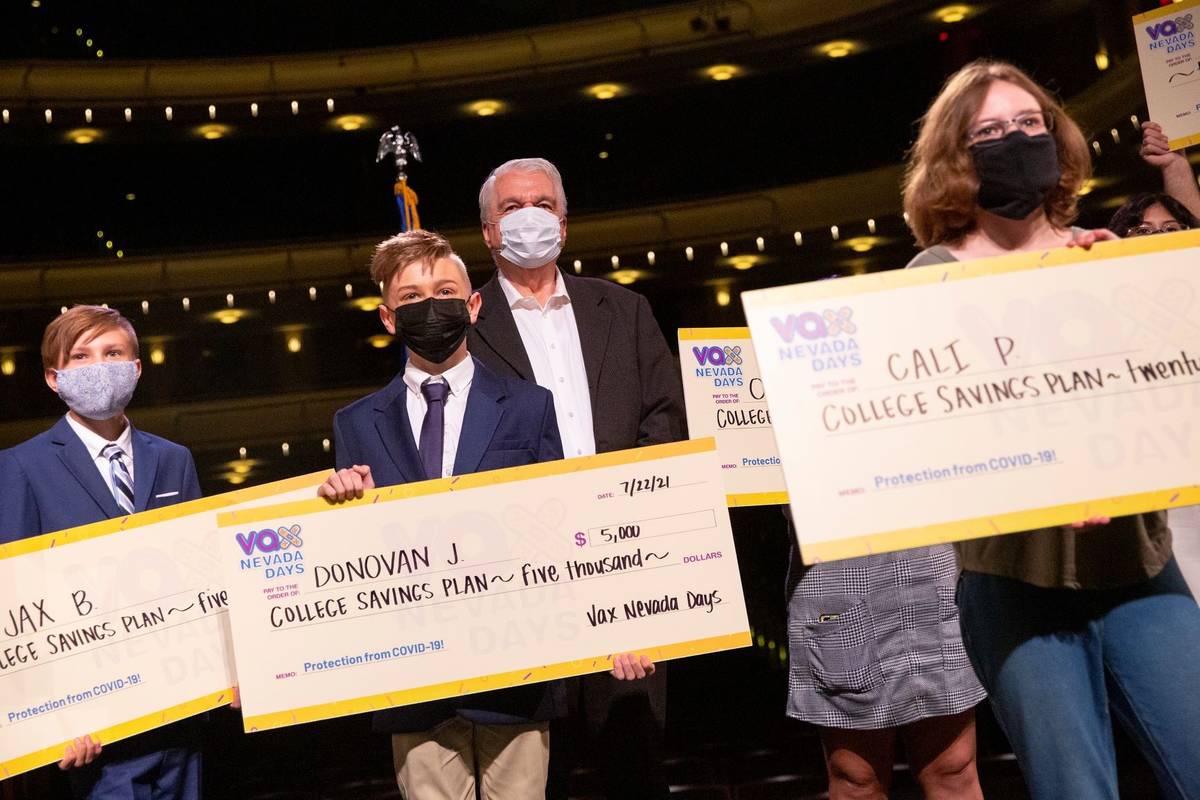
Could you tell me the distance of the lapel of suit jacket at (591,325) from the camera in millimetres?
3139

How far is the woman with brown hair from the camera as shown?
1825 mm

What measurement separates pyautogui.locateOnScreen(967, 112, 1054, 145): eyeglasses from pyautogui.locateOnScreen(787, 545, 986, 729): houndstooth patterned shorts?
39.8 inches

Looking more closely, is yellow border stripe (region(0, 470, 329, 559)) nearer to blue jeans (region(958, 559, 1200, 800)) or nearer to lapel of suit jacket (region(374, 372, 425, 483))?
lapel of suit jacket (region(374, 372, 425, 483))

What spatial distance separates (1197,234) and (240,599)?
6.22ft

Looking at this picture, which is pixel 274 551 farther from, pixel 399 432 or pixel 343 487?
pixel 399 432

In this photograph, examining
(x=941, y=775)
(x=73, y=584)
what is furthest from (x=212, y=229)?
(x=941, y=775)

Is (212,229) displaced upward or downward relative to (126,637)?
upward

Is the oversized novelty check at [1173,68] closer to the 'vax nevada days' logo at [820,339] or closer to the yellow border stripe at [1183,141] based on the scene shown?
the yellow border stripe at [1183,141]

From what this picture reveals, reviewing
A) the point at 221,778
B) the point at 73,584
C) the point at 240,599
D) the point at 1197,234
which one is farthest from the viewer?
the point at 221,778

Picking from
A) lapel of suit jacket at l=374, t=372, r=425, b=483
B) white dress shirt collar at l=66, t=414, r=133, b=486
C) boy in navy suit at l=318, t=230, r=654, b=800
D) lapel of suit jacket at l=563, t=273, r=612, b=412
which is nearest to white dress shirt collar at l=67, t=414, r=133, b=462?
white dress shirt collar at l=66, t=414, r=133, b=486

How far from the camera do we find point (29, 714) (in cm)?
261

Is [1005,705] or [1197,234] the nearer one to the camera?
[1005,705]

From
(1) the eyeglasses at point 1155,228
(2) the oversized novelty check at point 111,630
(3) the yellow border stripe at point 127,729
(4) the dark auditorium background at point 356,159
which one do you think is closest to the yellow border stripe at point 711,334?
(1) the eyeglasses at point 1155,228

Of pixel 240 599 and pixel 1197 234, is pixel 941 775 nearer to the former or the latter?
pixel 1197 234
